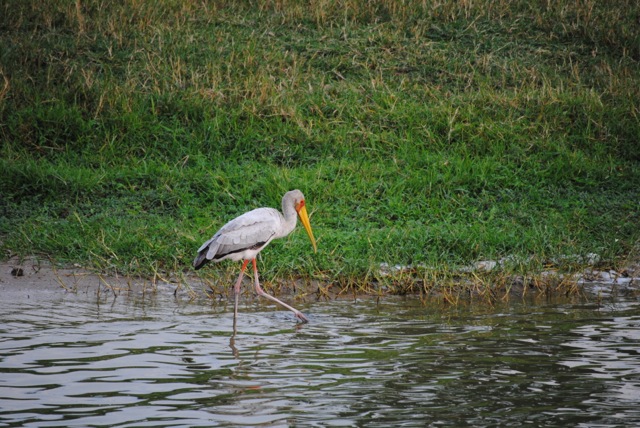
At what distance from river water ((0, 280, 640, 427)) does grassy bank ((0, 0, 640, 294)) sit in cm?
105

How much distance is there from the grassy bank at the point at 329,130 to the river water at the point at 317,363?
3.43ft

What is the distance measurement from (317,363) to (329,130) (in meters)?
6.34

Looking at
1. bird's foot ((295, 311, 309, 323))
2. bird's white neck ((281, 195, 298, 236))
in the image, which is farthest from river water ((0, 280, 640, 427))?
bird's white neck ((281, 195, 298, 236))

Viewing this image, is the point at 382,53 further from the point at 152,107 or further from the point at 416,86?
the point at 152,107

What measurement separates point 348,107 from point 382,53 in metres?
1.95

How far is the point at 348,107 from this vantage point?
40.5 feet

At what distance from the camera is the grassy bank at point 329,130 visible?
9.12 metres

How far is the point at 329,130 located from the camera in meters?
11.9

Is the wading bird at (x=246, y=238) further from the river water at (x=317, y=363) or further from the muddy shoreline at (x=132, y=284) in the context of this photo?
the muddy shoreline at (x=132, y=284)

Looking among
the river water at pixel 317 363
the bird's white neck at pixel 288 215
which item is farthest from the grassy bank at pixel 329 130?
the river water at pixel 317 363

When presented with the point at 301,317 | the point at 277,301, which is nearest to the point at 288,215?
the point at 277,301

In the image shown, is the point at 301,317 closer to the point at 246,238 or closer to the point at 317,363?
the point at 246,238

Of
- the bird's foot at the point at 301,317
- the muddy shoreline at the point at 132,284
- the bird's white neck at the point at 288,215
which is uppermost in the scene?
the bird's white neck at the point at 288,215

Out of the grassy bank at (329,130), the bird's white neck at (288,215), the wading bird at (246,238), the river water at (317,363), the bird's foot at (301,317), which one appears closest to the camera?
the river water at (317,363)
